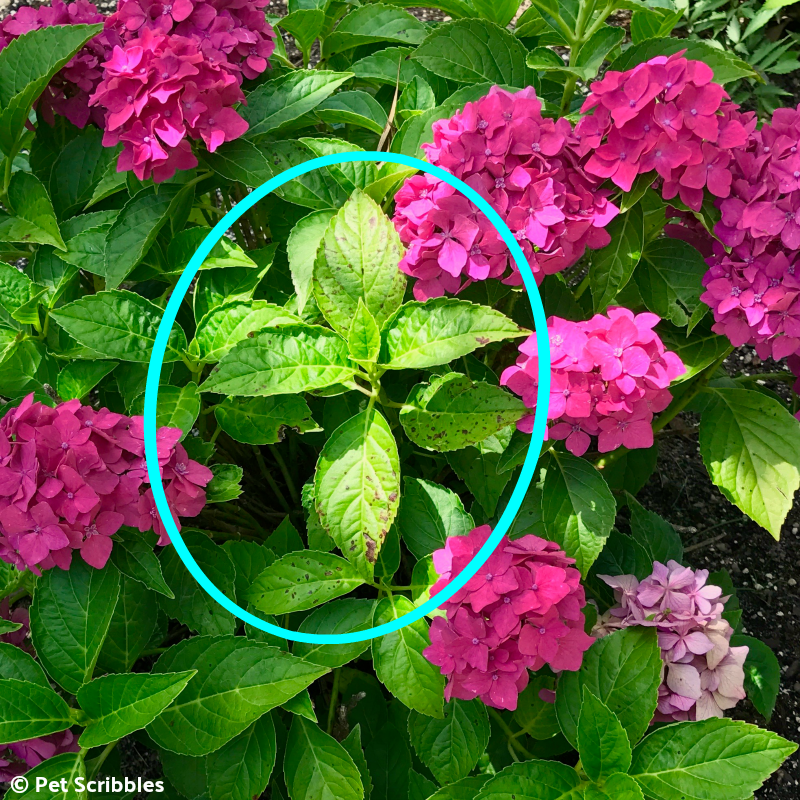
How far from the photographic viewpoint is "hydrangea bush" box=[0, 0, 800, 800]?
1115 millimetres

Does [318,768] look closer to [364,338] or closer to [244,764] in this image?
[244,764]

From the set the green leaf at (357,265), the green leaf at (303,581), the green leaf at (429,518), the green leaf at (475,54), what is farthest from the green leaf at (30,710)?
the green leaf at (475,54)

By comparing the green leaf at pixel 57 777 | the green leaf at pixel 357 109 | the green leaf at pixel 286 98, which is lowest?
the green leaf at pixel 57 777

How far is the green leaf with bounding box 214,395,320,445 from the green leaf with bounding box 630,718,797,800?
69 cm

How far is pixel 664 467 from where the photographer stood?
2.25 m

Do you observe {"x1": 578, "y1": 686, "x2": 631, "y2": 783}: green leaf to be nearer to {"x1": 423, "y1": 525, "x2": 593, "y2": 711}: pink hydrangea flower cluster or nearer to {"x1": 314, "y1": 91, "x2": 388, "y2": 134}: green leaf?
{"x1": 423, "y1": 525, "x2": 593, "y2": 711}: pink hydrangea flower cluster

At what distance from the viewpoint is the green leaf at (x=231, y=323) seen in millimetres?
1271

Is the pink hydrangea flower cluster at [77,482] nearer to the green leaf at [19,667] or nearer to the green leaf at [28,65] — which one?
the green leaf at [19,667]

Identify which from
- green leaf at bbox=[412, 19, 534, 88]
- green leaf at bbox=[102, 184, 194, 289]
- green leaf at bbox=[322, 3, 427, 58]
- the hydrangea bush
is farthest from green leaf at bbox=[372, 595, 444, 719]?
green leaf at bbox=[322, 3, 427, 58]

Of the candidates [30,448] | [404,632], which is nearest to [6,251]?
[30,448]

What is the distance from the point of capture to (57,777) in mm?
1114

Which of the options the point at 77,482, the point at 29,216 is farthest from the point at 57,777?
the point at 29,216

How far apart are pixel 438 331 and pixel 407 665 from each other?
48 cm

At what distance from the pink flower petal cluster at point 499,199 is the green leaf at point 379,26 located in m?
0.49
